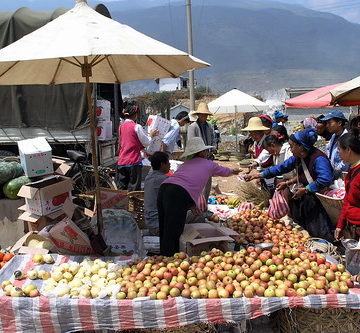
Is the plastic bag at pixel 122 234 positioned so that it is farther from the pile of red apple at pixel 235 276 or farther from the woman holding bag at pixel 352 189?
the woman holding bag at pixel 352 189

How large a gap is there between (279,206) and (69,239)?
2.60 m

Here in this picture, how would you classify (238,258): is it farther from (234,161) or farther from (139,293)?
(234,161)

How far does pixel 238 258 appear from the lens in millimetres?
3510

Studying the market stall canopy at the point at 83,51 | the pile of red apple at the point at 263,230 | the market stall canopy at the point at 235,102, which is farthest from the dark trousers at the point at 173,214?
the market stall canopy at the point at 235,102

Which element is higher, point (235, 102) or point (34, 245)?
point (235, 102)

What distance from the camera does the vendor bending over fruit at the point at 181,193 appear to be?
3920mm

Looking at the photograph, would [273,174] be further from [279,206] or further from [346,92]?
[346,92]

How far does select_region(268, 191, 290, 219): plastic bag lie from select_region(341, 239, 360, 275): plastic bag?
1.34 meters

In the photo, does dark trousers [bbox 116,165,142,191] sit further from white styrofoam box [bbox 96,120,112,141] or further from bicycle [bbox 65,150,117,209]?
white styrofoam box [bbox 96,120,112,141]

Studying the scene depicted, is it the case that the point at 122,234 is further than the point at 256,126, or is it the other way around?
the point at 256,126

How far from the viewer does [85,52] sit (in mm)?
2828

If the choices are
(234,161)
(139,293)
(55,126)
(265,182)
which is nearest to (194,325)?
(139,293)

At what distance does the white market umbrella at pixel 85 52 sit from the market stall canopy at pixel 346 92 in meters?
2.24

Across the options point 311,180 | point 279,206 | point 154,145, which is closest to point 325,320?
point 311,180
